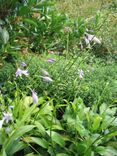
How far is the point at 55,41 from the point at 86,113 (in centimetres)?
195

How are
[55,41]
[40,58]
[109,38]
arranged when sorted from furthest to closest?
A: 1. [109,38]
2. [55,41]
3. [40,58]

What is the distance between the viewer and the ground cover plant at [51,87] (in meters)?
3.05

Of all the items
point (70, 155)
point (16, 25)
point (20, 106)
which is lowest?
point (70, 155)

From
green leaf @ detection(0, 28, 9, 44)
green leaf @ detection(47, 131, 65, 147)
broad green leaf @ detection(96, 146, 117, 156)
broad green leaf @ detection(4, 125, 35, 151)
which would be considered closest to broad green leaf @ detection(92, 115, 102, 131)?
broad green leaf @ detection(96, 146, 117, 156)

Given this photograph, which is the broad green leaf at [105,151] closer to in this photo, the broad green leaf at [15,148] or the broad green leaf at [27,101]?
the broad green leaf at [15,148]

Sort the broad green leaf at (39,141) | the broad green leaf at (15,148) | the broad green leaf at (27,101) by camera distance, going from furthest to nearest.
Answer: the broad green leaf at (27,101), the broad green leaf at (39,141), the broad green leaf at (15,148)

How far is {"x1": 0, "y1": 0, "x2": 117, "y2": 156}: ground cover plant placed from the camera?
305 cm

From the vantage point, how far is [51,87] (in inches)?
148

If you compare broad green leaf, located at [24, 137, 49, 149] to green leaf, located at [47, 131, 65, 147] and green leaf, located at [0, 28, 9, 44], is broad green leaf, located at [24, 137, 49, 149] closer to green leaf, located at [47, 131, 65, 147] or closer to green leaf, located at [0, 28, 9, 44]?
green leaf, located at [47, 131, 65, 147]

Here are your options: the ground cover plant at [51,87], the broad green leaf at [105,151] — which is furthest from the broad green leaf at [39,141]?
the broad green leaf at [105,151]

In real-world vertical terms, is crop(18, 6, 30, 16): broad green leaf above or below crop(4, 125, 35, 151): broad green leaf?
above

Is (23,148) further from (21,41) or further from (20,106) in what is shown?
(21,41)

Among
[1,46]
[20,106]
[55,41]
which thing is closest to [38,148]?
[20,106]

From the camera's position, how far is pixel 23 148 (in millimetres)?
3053
